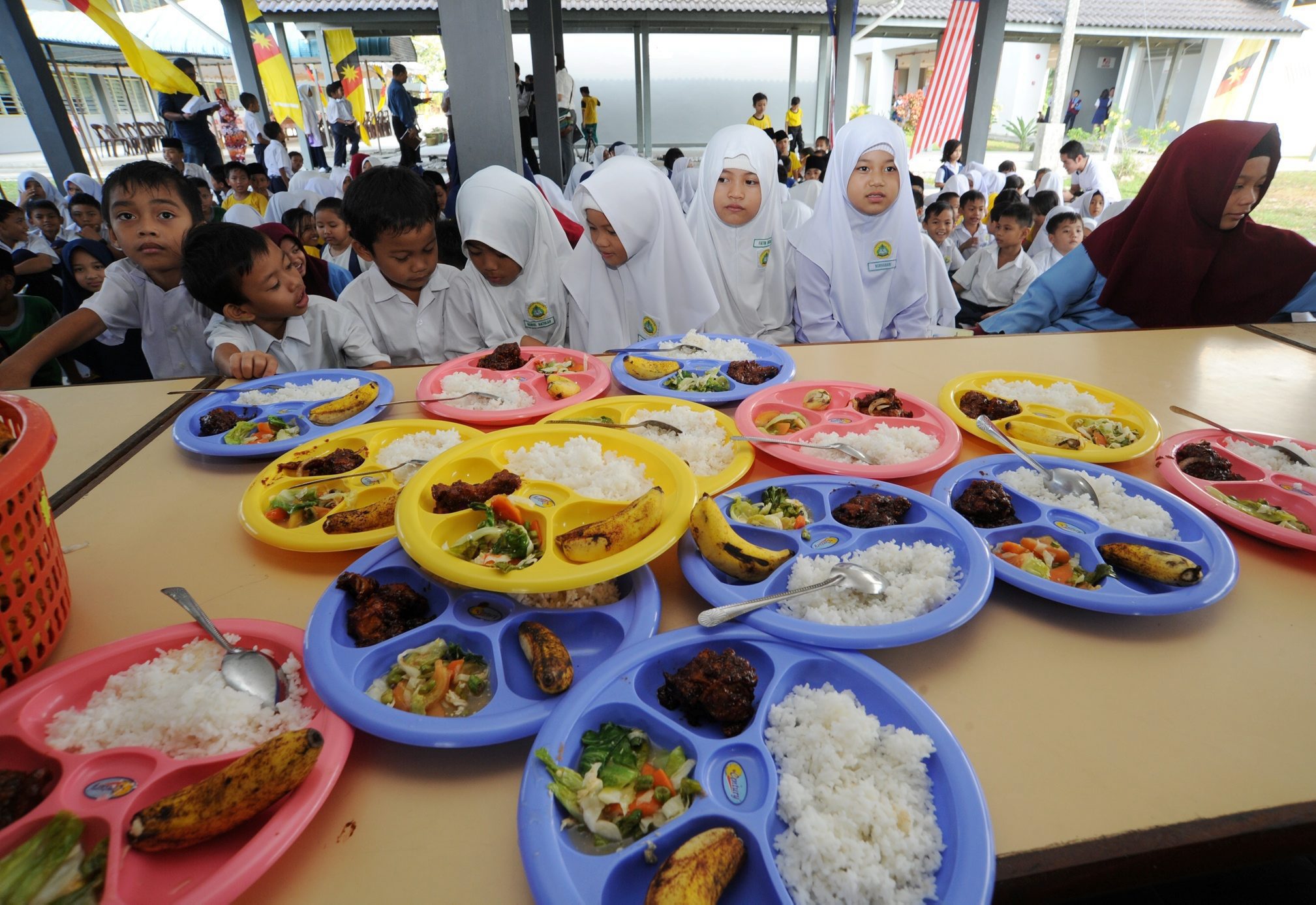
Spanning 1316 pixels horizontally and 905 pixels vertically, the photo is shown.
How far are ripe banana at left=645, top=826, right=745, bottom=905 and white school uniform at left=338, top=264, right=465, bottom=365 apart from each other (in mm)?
2898

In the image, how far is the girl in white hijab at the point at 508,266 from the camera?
10.7 feet

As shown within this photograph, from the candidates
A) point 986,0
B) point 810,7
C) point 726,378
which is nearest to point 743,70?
point 810,7

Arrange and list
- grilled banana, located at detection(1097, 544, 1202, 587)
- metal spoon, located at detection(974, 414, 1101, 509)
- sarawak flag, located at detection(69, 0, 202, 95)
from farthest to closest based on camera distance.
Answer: sarawak flag, located at detection(69, 0, 202, 95) < metal spoon, located at detection(974, 414, 1101, 509) < grilled banana, located at detection(1097, 544, 1202, 587)

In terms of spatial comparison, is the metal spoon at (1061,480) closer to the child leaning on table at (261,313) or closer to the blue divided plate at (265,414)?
the blue divided plate at (265,414)

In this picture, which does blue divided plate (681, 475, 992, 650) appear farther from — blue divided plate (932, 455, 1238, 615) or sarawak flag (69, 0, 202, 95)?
sarawak flag (69, 0, 202, 95)

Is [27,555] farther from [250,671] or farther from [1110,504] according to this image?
[1110,504]

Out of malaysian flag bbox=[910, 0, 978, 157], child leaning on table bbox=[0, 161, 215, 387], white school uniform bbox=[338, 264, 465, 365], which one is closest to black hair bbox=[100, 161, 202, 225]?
child leaning on table bbox=[0, 161, 215, 387]

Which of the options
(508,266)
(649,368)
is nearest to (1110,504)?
(649,368)

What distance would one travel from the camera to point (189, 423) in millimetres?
1900

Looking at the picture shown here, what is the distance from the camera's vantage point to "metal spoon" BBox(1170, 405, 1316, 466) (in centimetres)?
155

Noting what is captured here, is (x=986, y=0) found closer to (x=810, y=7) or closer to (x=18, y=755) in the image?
(x=810, y=7)

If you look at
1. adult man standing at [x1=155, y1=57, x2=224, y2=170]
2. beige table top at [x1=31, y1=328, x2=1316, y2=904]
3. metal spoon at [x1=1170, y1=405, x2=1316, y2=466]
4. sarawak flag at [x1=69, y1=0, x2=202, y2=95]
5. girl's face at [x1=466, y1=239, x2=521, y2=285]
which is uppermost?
sarawak flag at [x1=69, y1=0, x2=202, y2=95]

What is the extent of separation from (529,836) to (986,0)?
42.8 feet

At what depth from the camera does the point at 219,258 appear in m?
2.53
